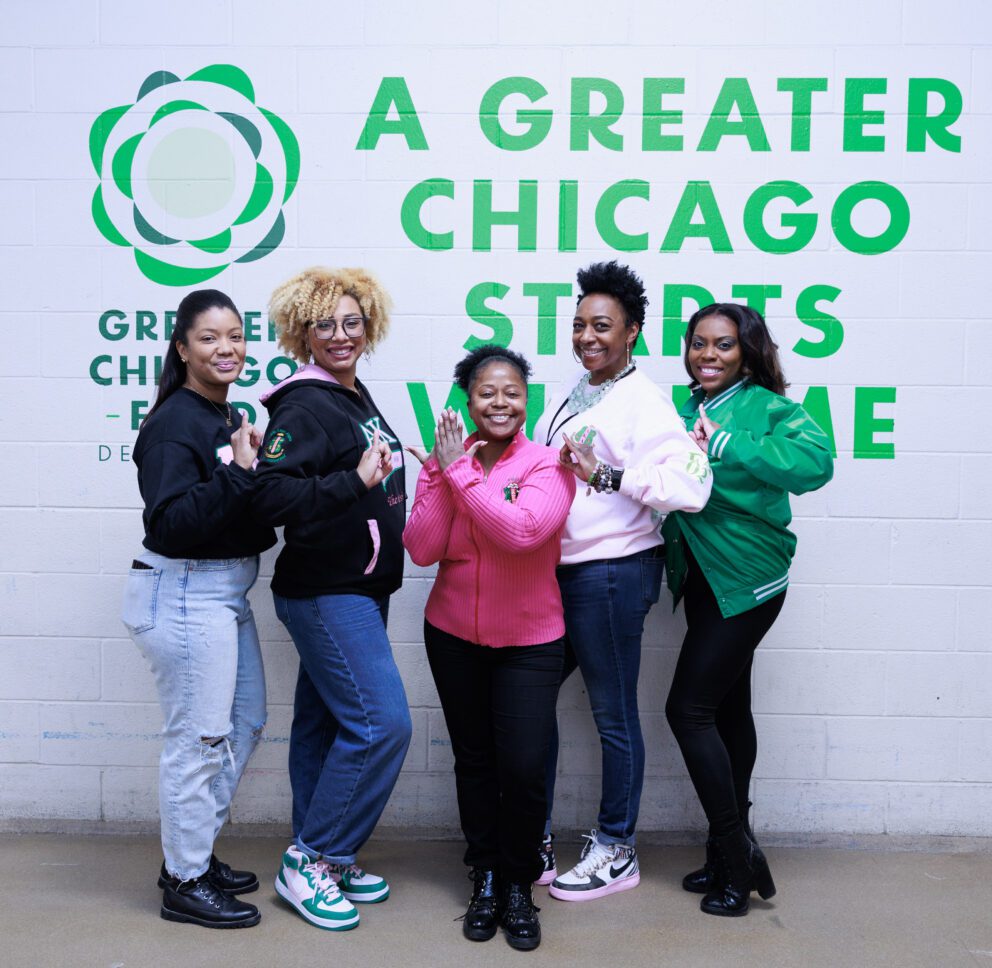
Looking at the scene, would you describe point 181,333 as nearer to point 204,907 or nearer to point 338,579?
point 338,579

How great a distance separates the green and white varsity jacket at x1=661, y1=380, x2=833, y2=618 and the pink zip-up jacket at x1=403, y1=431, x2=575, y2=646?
0.44 metres

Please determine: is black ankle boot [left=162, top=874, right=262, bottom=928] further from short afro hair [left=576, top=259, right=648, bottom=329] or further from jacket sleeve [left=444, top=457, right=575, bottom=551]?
short afro hair [left=576, top=259, right=648, bottom=329]

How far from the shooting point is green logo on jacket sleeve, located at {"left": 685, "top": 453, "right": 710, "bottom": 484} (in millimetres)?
2742

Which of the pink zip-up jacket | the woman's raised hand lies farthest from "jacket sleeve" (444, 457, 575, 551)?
the woman's raised hand

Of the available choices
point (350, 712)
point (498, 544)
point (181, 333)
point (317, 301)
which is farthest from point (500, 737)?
point (181, 333)

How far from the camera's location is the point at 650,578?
2984 mm

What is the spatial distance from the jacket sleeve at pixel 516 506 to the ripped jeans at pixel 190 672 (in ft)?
2.36

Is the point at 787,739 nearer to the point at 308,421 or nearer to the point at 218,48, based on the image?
the point at 308,421

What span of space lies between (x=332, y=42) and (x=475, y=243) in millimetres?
835

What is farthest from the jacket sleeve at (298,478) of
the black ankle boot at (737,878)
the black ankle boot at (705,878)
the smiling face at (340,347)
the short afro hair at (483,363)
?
the black ankle boot at (705,878)

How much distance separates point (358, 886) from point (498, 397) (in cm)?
154

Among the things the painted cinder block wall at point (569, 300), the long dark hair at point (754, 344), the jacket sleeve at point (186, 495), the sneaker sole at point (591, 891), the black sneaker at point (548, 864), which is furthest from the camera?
the painted cinder block wall at point (569, 300)

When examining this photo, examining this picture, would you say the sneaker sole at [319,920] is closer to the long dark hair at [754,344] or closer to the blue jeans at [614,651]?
the blue jeans at [614,651]

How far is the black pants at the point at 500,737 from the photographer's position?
2.70m
